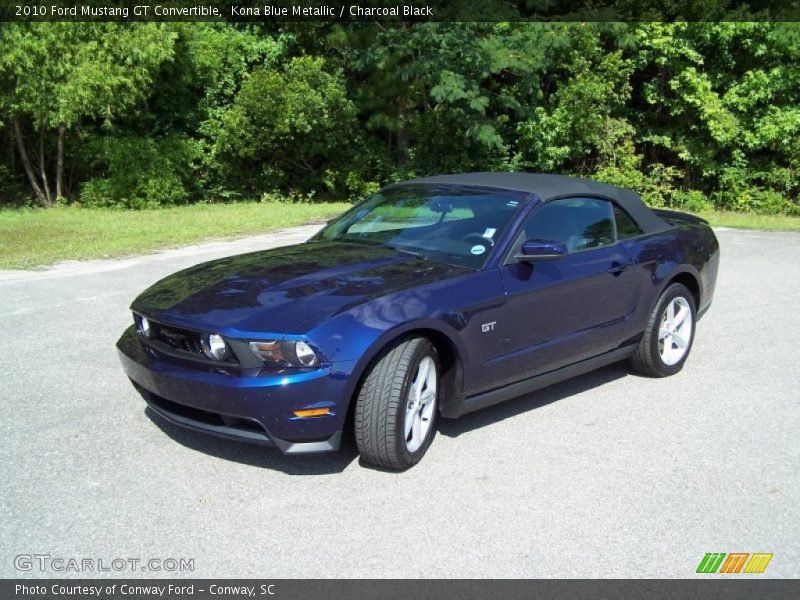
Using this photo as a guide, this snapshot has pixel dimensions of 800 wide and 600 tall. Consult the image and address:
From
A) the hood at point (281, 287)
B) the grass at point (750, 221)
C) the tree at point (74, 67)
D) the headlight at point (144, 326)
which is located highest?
the tree at point (74, 67)

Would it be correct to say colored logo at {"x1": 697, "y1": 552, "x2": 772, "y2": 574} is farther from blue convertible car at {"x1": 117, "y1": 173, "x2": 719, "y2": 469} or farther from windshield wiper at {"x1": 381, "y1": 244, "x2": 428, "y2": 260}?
windshield wiper at {"x1": 381, "y1": 244, "x2": 428, "y2": 260}

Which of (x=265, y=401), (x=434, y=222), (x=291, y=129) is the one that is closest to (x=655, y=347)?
(x=434, y=222)

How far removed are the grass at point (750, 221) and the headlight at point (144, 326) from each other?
14.8m

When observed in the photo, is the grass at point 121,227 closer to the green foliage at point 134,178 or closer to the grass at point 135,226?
the grass at point 135,226

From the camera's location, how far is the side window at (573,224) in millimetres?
4977

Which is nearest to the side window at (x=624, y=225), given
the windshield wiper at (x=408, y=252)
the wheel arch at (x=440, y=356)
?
the windshield wiper at (x=408, y=252)

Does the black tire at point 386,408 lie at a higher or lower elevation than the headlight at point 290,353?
lower

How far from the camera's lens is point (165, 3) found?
1938 cm

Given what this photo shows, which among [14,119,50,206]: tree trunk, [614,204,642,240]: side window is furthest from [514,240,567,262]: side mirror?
[14,119,50,206]: tree trunk

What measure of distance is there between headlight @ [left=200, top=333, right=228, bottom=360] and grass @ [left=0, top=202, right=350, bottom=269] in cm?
708

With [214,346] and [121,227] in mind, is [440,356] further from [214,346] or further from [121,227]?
[121,227]

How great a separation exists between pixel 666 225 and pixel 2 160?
761 inches

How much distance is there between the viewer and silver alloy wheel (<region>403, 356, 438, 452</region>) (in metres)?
4.12

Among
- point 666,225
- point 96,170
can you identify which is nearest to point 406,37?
point 96,170
